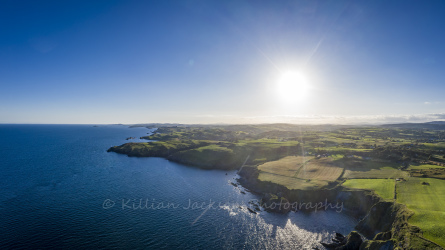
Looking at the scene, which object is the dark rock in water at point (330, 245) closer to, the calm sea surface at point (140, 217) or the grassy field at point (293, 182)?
Answer: the calm sea surface at point (140, 217)

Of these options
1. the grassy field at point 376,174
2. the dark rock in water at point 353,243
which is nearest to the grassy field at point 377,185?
the grassy field at point 376,174

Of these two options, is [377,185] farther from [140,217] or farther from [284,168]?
[140,217]

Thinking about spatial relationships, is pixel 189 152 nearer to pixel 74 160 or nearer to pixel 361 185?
pixel 74 160

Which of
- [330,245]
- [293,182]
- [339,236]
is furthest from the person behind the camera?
[293,182]

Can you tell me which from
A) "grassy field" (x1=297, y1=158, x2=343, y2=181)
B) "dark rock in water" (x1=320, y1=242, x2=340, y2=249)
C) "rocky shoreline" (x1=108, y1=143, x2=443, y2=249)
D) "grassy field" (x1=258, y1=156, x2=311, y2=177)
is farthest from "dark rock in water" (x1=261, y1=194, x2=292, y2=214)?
"grassy field" (x1=258, y1=156, x2=311, y2=177)

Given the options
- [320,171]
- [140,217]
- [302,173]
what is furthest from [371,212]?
[140,217]

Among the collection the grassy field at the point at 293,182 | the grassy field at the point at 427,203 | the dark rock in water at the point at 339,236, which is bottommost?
the dark rock in water at the point at 339,236
